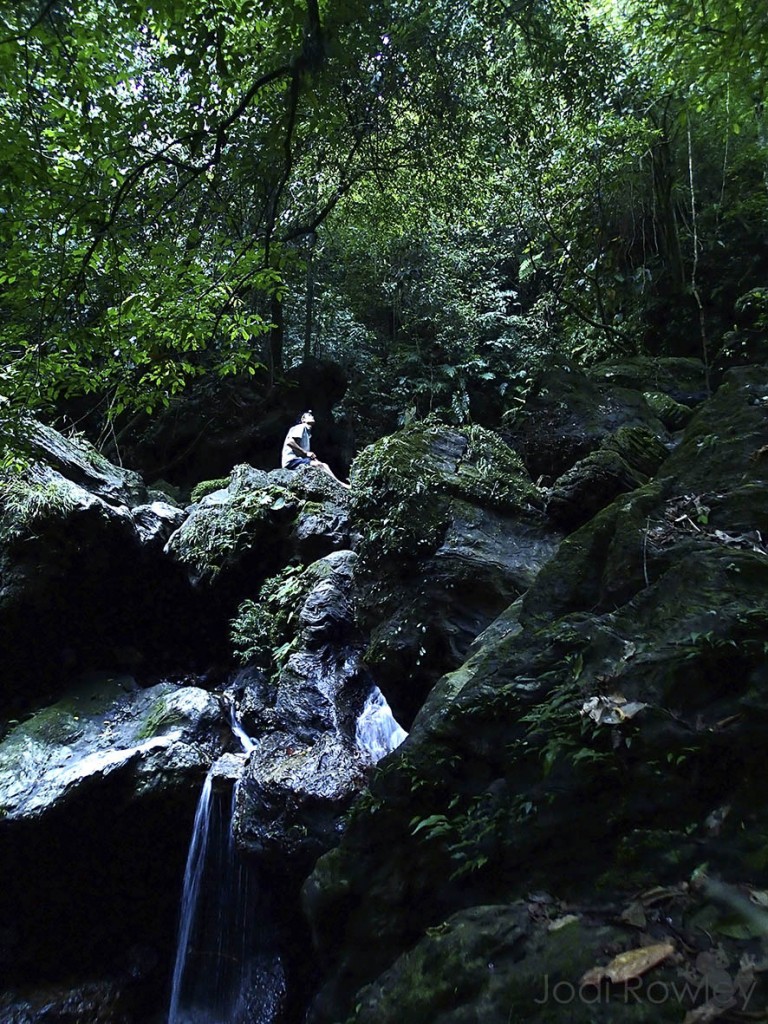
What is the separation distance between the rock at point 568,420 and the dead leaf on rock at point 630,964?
710 centimetres

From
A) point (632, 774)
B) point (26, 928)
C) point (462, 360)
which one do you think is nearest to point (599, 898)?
point (632, 774)

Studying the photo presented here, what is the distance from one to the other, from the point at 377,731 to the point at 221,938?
2.55 meters

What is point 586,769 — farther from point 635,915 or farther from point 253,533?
point 253,533

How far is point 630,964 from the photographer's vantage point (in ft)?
6.85

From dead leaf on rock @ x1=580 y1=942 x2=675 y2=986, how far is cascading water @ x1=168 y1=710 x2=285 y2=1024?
4.86 m

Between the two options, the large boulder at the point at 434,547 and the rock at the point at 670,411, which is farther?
the rock at the point at 670,411

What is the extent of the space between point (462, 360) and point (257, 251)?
12049 mm

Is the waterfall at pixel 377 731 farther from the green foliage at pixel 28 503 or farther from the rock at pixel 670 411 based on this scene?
the rock at pixel 670 411

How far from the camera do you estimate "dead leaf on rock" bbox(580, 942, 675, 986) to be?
2.06 metres

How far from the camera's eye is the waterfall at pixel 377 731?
6758 mm

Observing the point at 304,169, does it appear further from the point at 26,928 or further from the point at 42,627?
the point at 26,928

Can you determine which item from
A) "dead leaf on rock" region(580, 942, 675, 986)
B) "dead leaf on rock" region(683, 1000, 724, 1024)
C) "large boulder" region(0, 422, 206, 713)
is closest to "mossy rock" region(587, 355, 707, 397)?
"large boulder" region(0, 422, 206, 713)

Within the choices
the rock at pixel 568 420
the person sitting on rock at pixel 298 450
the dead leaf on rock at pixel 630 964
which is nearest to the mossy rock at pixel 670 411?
the rock at pixel 568 420

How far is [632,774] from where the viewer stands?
Result: 281 centimetres
